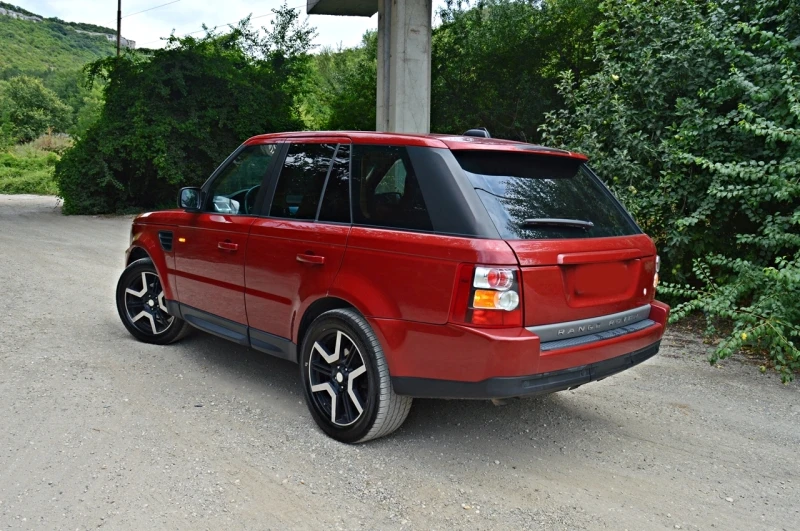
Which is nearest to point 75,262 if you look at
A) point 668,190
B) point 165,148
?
point 165,148

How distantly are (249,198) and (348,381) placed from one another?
5.20 feet

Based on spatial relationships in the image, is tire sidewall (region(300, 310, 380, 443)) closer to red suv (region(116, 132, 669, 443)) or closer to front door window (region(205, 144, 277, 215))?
red suv (region(116, 132, 669, 443))

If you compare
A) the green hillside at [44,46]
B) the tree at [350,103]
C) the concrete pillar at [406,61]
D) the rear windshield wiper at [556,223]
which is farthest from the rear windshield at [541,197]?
the green hillside at [44,46]

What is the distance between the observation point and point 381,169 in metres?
Answer: 3.83

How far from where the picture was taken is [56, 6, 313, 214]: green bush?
16359mm

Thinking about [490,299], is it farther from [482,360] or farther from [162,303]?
[162,303]

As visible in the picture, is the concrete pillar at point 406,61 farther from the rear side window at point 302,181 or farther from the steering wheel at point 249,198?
the rear side window at point 302,181

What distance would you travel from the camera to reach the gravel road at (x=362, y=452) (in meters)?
3.10

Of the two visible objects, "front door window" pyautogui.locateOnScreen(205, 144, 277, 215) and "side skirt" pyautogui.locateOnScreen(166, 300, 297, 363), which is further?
"front door window" pyautogui.locateOnScreen(205, 144, 277, 215)

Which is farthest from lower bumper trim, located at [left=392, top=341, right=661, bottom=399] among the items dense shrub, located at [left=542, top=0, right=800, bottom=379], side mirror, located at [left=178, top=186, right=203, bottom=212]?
side mirror, located at [left=178, top=186, right=203, bottom=212]

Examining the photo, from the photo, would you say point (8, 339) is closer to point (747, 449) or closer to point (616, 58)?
point (747, 449)

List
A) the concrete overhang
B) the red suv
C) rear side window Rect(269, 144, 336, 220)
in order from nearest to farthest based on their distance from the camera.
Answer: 1. the red suv
2. rear side window Rect(269, 144, 336, 220)
3. the concrete overhang

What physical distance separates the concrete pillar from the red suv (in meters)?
7.42

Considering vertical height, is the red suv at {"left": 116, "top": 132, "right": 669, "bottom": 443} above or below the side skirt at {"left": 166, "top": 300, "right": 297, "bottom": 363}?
above
